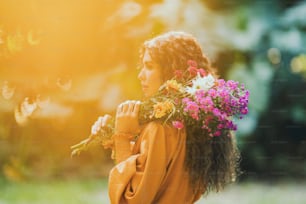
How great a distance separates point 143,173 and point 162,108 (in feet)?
0.66

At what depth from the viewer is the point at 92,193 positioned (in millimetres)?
3326

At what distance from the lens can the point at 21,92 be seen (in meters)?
3.29

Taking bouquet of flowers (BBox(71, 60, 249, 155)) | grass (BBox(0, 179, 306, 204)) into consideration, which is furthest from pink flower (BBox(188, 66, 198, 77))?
grass (BBox(0, 179, 306, 204))

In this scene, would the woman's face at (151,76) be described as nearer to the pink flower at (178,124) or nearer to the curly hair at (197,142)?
the curly hair at (197,142)

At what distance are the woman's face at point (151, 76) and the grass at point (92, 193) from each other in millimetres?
895

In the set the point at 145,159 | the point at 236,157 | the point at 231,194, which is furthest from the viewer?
the point at 231,194

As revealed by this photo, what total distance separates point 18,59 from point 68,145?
41cm

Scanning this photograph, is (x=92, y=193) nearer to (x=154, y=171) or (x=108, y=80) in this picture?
(x=108, y=80)

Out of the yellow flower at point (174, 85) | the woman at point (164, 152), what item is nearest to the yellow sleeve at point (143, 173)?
the woman at point (164, 152)

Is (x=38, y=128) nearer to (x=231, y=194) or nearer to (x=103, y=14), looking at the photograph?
(x=103, y=14)

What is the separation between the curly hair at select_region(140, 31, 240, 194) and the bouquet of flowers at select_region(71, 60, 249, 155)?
30 mm

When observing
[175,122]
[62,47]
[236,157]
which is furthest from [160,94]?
[62,47]

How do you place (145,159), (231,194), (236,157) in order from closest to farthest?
1. (145,159)
2. (236,157)
3. (231,194)

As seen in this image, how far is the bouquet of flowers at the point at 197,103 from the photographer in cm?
236
